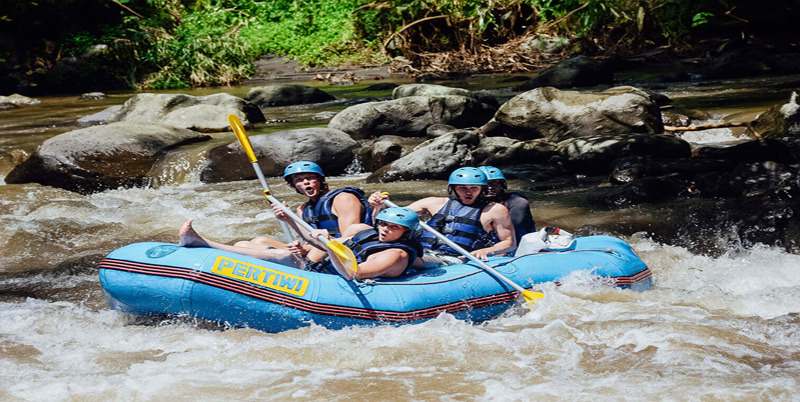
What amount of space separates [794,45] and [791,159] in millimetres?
10153

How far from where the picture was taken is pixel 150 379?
3908 millimetres

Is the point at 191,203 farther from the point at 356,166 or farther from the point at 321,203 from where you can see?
the point at 321,203

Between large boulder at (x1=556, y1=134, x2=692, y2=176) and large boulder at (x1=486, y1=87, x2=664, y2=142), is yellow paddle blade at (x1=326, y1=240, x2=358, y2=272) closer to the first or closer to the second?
large boulder at (x1=556, y1=134, x2=692, y2=176)

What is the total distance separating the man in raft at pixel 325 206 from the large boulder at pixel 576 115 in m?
5.84

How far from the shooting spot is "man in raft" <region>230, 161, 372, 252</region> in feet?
17.4

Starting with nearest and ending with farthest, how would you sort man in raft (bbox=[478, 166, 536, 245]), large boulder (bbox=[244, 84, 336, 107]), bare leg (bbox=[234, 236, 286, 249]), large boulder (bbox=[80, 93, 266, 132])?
1. bare leg (bbox=[234, 236, 286, 249])
2. man in raft (bbox=[478, 166, 536, 245])
3. large boulder (bbox=[80, 93, 266, 132])
4. large boulder (bbox=[244, 84, 336, 107])

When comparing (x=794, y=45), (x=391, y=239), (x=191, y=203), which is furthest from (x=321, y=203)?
(x=794, y=45)

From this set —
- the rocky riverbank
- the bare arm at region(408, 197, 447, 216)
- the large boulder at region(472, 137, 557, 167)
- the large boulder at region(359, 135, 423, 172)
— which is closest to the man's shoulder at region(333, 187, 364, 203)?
the bare arm at region(408, 197, 447, 216)

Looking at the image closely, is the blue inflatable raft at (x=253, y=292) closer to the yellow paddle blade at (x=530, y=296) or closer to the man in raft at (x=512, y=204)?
the yellow paddle blade at (x=530, y=296)

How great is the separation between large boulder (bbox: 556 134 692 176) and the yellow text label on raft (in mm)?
5616

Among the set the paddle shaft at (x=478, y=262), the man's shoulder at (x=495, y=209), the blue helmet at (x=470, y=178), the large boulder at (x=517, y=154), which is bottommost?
the large boulder at (x=517, y=154)

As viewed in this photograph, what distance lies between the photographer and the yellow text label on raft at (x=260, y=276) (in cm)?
441

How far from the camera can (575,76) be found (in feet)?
51.2

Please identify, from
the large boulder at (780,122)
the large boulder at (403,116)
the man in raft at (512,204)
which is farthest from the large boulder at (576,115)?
the man in raft at (512,204)
